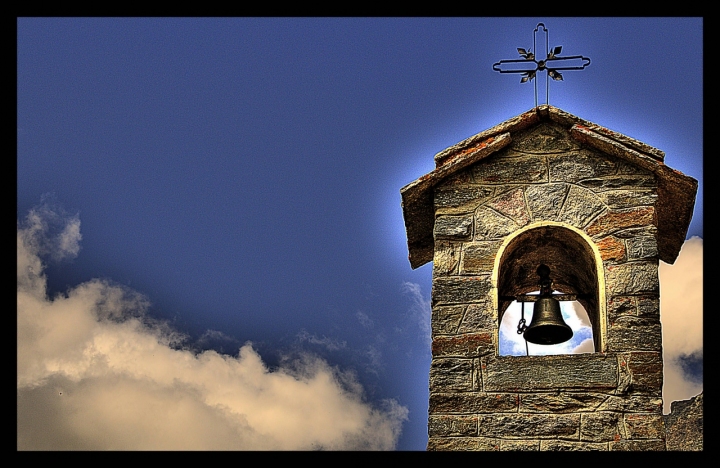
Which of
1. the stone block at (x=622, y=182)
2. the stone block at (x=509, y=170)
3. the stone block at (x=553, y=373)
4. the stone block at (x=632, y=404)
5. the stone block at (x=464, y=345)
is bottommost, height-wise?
the stone block at (x=632, y=404)

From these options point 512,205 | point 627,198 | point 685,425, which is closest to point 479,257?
point 512,205

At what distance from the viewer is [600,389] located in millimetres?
8195

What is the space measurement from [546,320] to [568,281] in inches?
18.5

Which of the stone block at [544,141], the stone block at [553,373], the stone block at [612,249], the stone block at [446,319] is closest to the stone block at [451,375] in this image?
the stone block at [553,373]

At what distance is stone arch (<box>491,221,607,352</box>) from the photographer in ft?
28.8

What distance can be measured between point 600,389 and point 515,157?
204 centimetres

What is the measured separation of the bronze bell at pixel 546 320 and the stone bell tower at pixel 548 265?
0.18 meters

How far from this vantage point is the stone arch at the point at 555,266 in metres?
8.77

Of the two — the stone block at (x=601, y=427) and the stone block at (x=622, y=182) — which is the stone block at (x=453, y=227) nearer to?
the stone block at (x=622, y=182)

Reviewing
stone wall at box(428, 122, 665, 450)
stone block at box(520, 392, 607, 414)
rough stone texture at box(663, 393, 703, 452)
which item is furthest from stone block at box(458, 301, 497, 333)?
rough stone texture at box(663, 393, 703, 452)
